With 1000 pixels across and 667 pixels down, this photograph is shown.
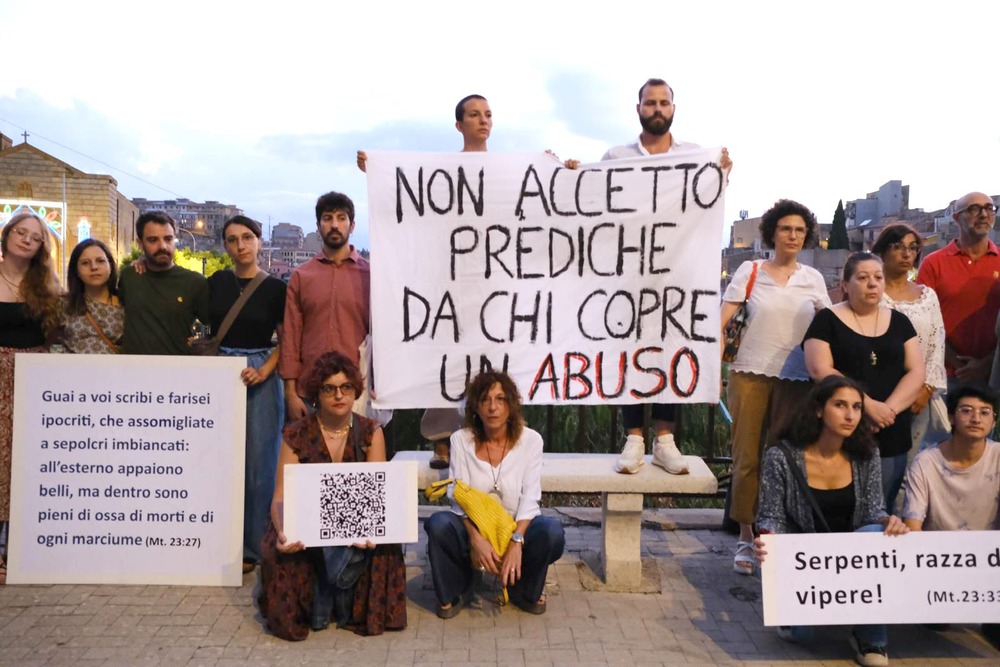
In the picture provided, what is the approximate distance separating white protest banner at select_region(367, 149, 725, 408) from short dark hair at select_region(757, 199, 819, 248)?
0.36m

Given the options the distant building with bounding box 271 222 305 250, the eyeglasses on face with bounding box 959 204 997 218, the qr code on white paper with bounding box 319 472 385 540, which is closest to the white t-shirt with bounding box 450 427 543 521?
the qr code on white paper with bounding box 319 472 385 540

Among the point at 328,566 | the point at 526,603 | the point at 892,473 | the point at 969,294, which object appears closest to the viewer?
the point at 328,566

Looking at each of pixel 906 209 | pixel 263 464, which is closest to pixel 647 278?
pixel 263 464

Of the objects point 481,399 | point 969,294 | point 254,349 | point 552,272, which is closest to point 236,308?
point 254,349

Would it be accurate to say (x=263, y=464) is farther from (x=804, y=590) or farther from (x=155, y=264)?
(x=804, y=590)

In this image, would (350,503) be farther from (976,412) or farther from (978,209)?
(978,209)

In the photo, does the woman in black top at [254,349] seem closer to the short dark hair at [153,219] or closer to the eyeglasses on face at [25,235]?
the short dark hair at [153,219]

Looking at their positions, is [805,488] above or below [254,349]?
below

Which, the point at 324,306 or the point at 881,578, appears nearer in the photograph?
the point at 881,578

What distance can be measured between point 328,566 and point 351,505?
302 millimetres

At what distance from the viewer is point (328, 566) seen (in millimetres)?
3941

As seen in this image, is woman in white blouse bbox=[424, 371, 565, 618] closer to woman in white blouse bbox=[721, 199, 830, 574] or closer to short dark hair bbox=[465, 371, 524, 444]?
short dark hair bbox=[465, 371, 524, 444]

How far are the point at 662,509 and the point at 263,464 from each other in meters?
2.89

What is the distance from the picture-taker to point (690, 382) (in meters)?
4.62
